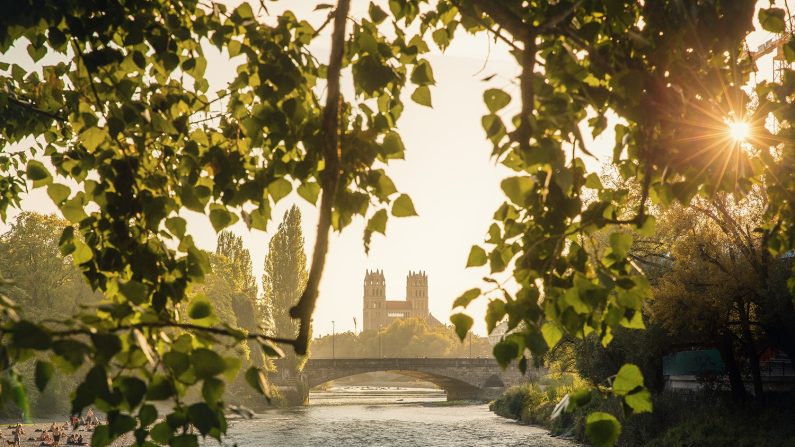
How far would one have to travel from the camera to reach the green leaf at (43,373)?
2.36m

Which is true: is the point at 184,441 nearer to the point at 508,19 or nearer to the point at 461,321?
the point at 461,321

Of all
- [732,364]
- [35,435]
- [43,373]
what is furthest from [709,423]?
[35,435]

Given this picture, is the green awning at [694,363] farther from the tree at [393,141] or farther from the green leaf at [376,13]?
the green leaf at [376,13]

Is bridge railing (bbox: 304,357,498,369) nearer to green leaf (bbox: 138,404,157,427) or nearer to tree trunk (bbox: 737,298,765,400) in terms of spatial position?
tree trunk (bbox: 737,298,765,400)

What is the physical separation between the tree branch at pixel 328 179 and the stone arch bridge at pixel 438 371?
219 feet

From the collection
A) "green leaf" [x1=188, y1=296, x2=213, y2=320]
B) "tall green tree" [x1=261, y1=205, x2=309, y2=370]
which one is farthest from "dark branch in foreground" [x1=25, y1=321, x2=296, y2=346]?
"tall green tree" [x1=261, y1=205, x2=309, y2=370]

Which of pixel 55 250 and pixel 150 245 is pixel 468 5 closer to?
pixel 150 245

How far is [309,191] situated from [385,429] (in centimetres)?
4007

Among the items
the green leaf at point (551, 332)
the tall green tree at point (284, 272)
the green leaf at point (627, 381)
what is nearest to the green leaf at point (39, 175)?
the green leaf at point (551, 332)

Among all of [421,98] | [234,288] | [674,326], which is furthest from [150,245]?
[234,288]

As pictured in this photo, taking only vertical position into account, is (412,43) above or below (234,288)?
below

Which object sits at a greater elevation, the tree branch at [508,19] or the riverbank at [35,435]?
the tree branch at [508,19]

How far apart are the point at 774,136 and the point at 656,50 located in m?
1.03

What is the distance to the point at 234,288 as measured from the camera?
6078cm
